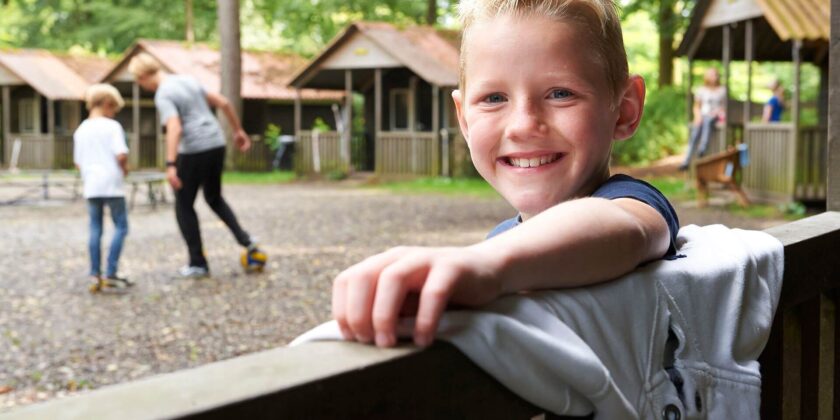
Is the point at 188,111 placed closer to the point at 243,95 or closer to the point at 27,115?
the point at 243,95

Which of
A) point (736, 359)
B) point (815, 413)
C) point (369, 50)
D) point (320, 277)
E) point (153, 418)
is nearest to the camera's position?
point (153, 418)

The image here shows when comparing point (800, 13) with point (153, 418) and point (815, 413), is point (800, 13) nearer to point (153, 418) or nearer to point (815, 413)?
point (815, 413)

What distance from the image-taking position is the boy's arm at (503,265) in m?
1.02

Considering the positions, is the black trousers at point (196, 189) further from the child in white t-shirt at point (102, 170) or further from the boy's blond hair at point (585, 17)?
the boy's blond hair at point (585, 17)

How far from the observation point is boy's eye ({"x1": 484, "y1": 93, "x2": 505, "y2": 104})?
153cm

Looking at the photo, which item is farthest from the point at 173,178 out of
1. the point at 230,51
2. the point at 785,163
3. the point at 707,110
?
the point at 230,51

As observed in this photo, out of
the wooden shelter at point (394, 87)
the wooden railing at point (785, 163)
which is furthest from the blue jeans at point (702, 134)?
the wooden shelter at point (394, 87)

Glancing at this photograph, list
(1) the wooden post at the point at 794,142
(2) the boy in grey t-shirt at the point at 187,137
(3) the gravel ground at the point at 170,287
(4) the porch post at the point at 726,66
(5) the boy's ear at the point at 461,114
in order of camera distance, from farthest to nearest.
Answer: (4) the porch post at the point at 726,66, (1) the wooden post at the point at 794,142, (2) the boy in grey t-shirt at the point at 187,137, (3) the gravel ground at the point at 170,287, (5) the boy's ear at the point at 461,114

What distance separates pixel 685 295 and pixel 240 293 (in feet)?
26.8

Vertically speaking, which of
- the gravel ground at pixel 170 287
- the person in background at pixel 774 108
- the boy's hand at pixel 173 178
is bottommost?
the gravel ground at pixel 170 287

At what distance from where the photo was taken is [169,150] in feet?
31.1

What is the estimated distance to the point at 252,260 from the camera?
34.8 ft

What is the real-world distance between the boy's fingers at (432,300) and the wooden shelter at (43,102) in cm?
3905

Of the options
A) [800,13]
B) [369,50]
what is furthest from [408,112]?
[800,13]
